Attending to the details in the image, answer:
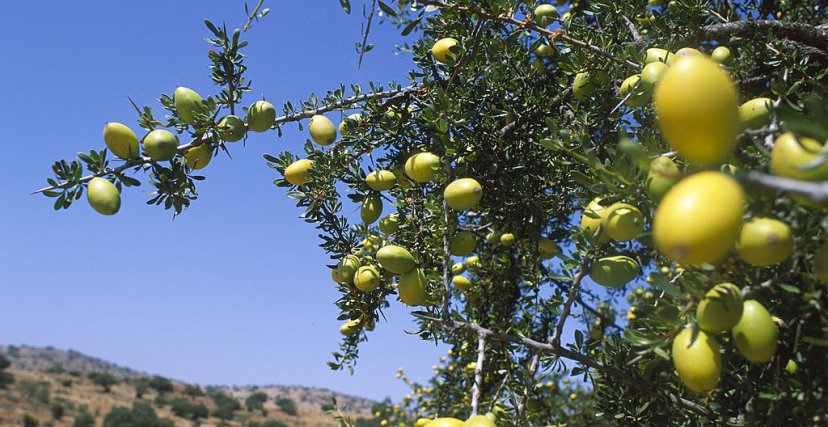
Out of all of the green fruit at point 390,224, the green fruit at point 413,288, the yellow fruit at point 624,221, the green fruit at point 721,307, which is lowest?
the green fruit at point 721,307

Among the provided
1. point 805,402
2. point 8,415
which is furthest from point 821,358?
point 8,415

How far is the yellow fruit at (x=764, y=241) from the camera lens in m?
1.00

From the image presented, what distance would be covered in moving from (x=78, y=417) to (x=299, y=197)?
33.1 m

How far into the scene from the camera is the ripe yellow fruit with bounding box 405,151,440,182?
2125 mm

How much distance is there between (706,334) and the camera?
1.22m

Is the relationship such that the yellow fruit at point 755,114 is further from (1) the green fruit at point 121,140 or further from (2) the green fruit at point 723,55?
(1) the green fruit at point 121,140

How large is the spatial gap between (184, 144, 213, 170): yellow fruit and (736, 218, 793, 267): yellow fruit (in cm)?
198

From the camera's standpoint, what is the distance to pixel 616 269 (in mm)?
1666

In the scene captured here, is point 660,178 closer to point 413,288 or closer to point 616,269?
point 616,269

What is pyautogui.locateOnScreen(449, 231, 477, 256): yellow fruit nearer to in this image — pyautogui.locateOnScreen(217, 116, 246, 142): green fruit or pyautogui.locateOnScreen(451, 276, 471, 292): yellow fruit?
pyautogui.locateOnScreen(451, 276, 471, 292): yellow fruit

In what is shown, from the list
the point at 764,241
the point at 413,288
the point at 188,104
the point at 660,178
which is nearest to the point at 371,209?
the point at 413,288

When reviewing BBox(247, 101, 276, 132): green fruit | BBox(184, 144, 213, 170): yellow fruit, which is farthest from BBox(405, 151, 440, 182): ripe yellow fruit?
BBox(184, 144, 213, 170): yellow fruit

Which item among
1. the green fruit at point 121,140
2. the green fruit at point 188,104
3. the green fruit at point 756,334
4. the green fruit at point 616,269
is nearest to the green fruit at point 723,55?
the green fruit at point 616,269

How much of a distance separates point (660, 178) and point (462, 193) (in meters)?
0.85
